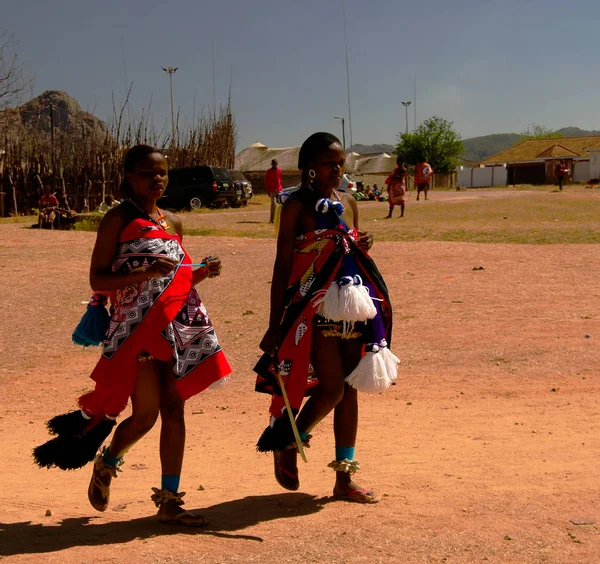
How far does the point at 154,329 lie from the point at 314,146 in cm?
122

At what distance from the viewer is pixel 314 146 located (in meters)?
4.55

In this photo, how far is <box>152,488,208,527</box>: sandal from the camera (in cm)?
422

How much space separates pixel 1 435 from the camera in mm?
6738

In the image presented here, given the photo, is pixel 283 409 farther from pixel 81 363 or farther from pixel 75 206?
pixel 75 206

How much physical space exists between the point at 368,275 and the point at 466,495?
120 cm

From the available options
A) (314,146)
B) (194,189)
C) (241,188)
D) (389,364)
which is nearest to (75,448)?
(389,364)

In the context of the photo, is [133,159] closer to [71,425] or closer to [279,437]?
[71,425]

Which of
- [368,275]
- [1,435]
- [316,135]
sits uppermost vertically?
[316,135]

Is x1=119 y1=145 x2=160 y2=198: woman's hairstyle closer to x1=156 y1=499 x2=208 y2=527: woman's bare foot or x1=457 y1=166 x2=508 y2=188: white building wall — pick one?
x1=156 y1=499 x2=208 y2=527: woman's bare foot

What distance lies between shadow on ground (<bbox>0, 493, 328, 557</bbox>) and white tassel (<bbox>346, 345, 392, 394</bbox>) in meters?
0.66

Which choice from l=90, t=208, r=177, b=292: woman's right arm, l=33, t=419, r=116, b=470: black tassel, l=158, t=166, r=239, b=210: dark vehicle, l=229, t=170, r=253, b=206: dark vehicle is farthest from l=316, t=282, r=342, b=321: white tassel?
l=229, t=170, r=253, b=206: dark vehicle

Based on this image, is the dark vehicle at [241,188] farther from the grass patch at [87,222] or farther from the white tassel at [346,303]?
the white tassel at [346,303]

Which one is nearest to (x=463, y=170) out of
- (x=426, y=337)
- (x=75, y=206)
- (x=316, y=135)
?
(x=75, y=206)

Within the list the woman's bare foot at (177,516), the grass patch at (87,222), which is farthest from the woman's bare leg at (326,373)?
the grass patch at (87,222)
